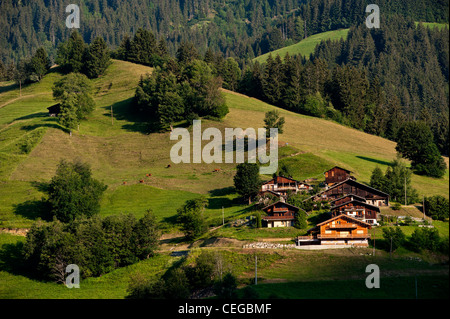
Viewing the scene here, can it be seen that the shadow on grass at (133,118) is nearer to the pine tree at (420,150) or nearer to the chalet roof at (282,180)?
the chalet roof at (282,180)

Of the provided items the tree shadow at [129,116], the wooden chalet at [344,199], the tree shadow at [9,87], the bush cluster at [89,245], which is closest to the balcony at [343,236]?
the wooden chalet at [344,199]

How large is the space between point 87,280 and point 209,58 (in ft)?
409

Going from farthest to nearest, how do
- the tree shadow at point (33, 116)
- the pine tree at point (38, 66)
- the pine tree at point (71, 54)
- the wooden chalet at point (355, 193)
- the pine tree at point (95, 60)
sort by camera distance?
the pine tree at point (71, 54)
the pine tree at point (38, 66)
the pine tree at point (95, 60)
the tree shadow at point (33, 116)
the wooden chalet at point (355, 193)

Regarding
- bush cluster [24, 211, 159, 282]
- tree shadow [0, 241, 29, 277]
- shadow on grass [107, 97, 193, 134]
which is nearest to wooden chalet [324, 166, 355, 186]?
bush cluster [24, 211, 159, 282]

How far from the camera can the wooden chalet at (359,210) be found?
84.8m

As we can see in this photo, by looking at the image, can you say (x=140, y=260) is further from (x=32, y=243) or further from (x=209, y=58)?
(x=209, y=58)

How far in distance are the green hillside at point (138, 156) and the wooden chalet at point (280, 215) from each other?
870 cm

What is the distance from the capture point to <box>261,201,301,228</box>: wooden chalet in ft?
276

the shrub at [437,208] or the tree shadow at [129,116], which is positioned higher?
the tree shadow at [129,116]

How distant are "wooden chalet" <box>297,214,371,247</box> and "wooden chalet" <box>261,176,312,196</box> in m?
22.2

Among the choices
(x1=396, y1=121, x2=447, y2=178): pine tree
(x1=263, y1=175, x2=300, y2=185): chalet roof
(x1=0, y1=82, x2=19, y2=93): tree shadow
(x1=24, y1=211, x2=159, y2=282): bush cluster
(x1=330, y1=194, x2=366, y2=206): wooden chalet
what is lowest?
(x1=24, y1=211, x2=159, y2=282): bush cluster

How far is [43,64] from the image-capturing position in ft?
611

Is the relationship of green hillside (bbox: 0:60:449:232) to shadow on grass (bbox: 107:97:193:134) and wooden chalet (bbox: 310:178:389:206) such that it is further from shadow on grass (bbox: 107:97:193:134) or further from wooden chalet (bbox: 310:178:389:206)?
wooden chalet (bbox: 310:178:389:206)

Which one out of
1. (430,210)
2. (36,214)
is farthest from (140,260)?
(430,210)
